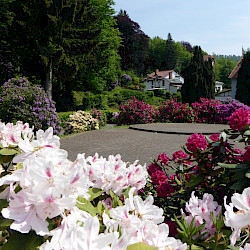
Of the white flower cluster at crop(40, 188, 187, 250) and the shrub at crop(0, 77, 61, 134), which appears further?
the shrub at crop(0, 77, 61, 134)

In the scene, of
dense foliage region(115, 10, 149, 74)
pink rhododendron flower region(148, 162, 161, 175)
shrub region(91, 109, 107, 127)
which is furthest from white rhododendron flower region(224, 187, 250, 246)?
dense foliage region(115, 10, 149, 74)

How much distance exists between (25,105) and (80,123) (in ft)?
11.6

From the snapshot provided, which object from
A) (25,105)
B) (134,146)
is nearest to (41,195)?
(134,146)

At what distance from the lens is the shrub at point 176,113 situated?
51.4 feet

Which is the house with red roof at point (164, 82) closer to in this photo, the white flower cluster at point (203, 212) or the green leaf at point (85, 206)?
the white flower cluster at point (203, 212)

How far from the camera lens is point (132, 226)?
912 millimetres

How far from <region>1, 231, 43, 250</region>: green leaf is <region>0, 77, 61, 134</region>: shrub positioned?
9833 millimetres

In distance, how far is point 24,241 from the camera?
2.73 ft

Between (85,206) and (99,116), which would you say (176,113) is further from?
(85,206)

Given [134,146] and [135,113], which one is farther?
[135,113]

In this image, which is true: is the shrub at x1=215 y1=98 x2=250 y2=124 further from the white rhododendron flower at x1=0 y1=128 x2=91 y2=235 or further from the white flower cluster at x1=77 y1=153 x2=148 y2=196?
the white rhododendron flower at x1=0 y1=128 x2=91 y2=235

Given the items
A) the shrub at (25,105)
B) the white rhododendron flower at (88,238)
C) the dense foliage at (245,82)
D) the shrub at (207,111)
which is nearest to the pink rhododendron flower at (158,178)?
the white rhododendron flower at (88,238)

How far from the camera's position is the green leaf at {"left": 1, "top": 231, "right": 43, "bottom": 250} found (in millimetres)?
819

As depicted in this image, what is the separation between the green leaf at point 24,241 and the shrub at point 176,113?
49.9 ft
